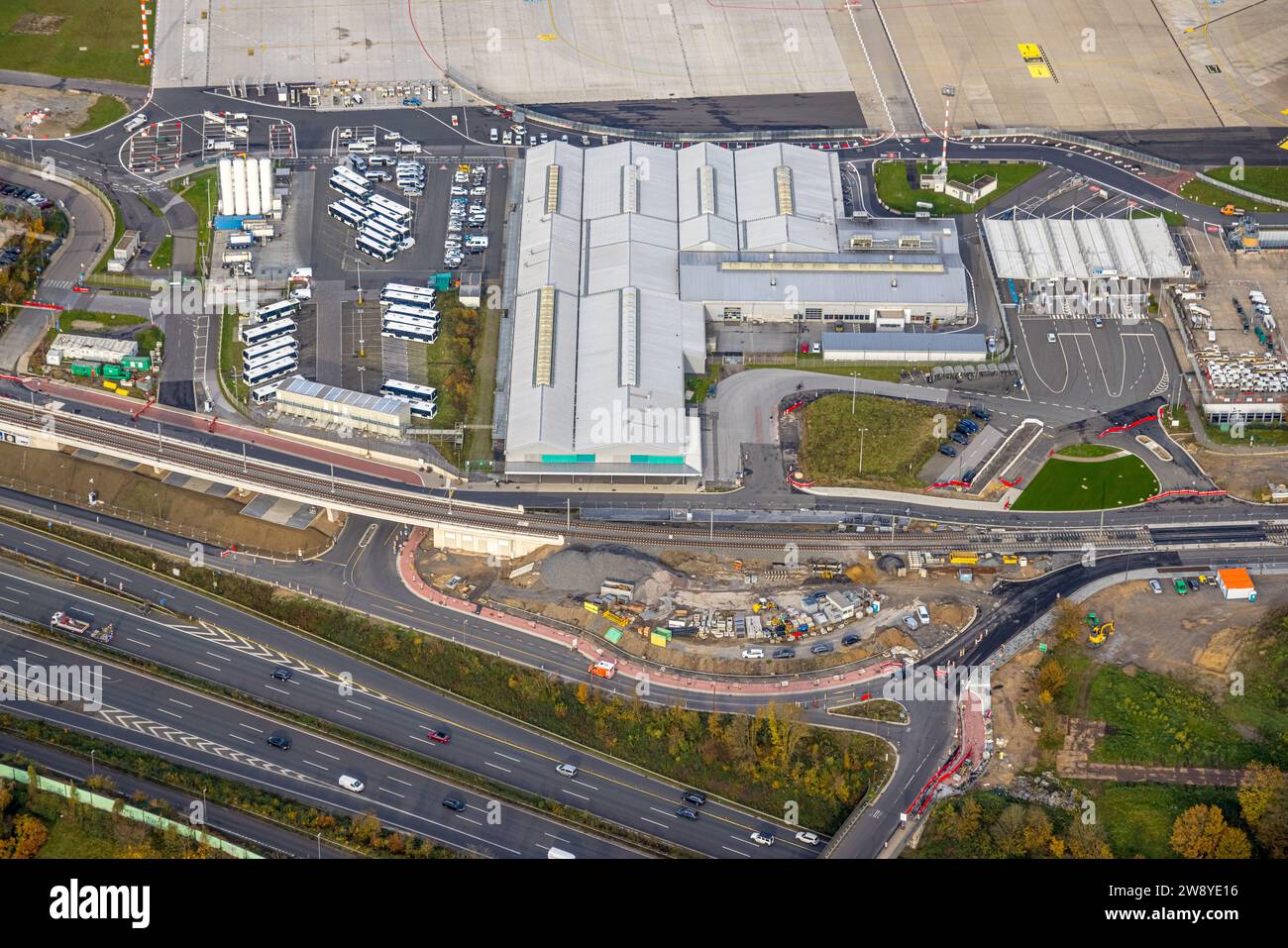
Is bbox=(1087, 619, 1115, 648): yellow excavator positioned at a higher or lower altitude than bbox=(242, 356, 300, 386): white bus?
lower

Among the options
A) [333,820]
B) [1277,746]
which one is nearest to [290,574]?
[333,820]

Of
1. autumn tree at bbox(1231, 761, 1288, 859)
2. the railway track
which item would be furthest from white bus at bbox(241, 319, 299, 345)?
autumn tree at bbox(1231, 761, 1288, 859)

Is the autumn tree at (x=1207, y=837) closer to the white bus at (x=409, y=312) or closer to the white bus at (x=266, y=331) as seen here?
the white bus at (x=409, y=312)

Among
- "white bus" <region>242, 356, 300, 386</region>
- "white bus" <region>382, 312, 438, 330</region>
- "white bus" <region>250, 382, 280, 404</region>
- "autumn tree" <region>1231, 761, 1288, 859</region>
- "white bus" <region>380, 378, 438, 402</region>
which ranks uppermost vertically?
"white bus" <region>382, 312, 438, 330</region>

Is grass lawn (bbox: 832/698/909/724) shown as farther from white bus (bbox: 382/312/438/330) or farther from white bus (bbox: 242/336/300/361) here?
white bus (bbox: 242/336/300/361)

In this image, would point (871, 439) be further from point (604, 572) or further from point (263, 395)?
point (263, 395)

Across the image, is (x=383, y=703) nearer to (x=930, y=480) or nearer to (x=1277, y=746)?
(x=930, y=480)
